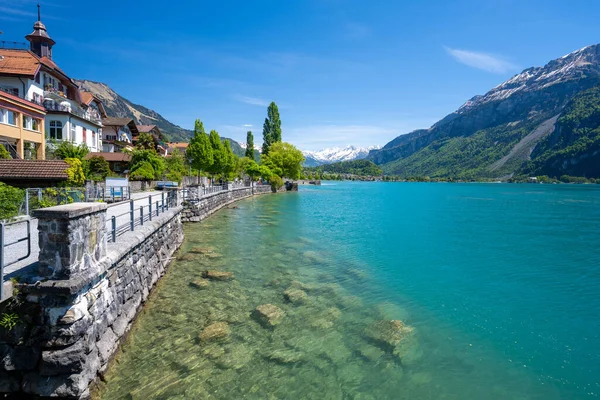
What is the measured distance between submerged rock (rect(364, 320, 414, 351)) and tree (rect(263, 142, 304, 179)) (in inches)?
2901

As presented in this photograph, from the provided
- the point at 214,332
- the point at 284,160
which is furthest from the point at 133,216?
the point at 284,160

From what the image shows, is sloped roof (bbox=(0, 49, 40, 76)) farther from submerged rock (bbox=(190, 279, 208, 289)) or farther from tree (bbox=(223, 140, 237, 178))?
submerged rock (bbox=(190, 279, 208, 289))

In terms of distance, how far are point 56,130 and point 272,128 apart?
57475 mm

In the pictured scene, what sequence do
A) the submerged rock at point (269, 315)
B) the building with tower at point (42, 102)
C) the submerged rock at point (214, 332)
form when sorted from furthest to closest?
the building with tower at point (42, 102) < the submerged rock at point (269, 315) < the submerged rock at point (214, 332)

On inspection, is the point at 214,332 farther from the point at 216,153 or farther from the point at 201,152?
the point at 216,153

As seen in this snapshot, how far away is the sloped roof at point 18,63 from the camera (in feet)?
110

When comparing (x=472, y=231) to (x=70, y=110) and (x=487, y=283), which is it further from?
(x=70, y=110)

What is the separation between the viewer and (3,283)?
6035 mm

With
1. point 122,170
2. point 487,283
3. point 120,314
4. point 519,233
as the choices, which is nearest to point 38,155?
point 122,170

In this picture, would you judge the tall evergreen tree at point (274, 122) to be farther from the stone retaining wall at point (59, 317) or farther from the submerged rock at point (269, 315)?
the stone retaining wall at point (59, 317)

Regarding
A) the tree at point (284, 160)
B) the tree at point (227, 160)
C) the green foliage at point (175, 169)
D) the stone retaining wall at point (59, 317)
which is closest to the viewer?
the stone retaining wall at point (59, 317)

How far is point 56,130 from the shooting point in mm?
40125

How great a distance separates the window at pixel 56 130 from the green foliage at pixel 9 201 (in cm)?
3119

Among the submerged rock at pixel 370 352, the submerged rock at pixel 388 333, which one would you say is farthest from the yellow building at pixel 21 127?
the submerged rock at pixel 370 352
